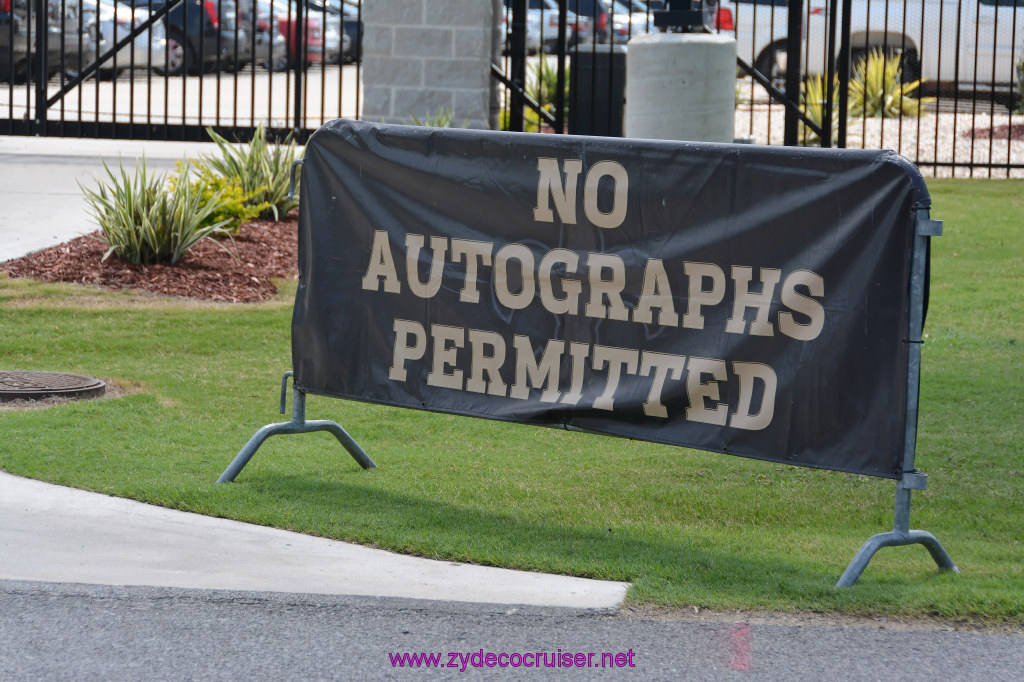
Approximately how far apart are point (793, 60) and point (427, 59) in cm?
334

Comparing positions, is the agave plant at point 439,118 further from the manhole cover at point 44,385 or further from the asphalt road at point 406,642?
the asphalt road at point 406,642

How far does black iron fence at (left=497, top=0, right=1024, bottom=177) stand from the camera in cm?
1345

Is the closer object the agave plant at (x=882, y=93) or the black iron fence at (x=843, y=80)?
the black iron fence at (x=843, y=80)

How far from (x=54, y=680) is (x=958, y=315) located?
734 centimetres

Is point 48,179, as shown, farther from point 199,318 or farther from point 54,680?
point 54,680

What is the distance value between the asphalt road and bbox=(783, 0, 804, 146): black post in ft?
28.2

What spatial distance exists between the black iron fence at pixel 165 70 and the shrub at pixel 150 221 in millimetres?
3834

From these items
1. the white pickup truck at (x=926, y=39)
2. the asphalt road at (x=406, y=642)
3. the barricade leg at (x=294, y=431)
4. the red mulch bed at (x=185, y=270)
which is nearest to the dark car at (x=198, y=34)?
the white pickup truck at (x=926, y=39)

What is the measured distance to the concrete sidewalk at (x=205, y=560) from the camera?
14.7ft

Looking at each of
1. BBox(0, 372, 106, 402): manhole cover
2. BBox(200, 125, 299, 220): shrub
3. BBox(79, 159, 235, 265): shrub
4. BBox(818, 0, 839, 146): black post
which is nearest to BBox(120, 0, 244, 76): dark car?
BBox(200, 125, 299, 220): shrub

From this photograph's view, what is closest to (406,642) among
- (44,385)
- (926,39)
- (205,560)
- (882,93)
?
(205,560)

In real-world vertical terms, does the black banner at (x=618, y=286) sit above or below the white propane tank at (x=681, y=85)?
below

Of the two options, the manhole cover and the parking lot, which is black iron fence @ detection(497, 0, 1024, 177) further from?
the manhole cover

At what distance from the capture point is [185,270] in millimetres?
9984
